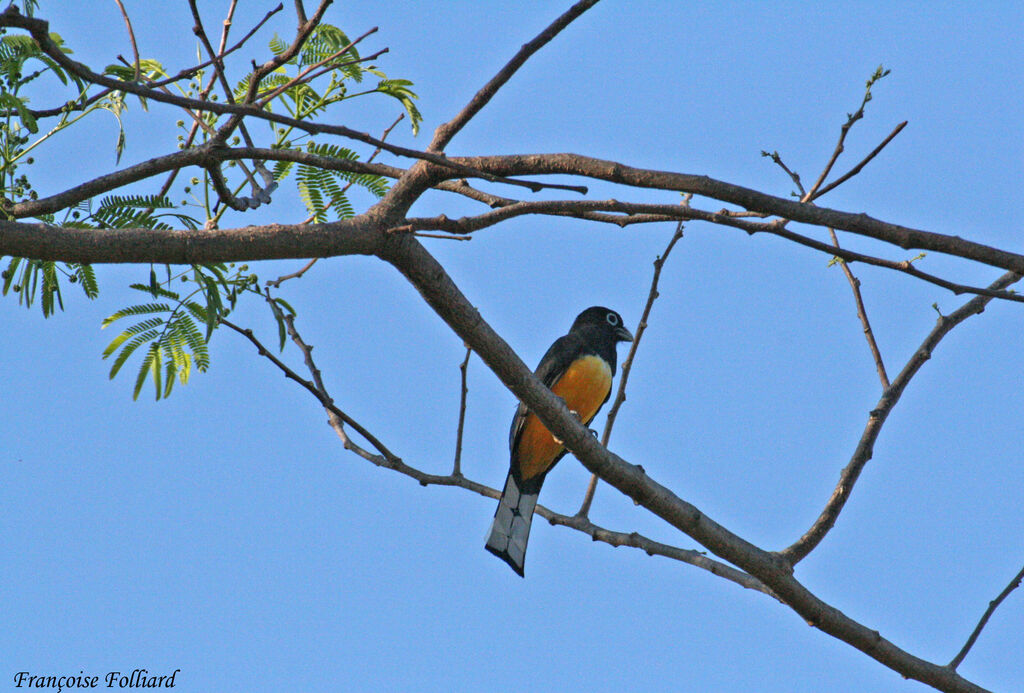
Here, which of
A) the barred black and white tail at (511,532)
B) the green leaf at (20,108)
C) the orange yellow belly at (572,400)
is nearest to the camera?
the green leaf at (20,108)

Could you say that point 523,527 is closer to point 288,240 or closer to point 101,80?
point 288,240

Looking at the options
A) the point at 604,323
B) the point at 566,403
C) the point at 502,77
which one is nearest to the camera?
the point at 502,77

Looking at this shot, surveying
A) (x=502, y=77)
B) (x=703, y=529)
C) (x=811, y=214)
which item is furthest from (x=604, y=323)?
(x=811, y=214)

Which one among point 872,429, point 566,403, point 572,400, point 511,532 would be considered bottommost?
point 872,429

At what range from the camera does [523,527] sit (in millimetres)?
6039

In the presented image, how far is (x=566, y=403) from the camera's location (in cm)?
558

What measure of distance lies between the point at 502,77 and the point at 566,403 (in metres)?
2.96

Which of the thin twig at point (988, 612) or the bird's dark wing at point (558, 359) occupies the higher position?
the bird's dark wing at point (558, 359)

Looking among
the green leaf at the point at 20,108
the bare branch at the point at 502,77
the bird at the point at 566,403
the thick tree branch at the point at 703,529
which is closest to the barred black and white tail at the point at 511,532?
the bird at the point at 566,403

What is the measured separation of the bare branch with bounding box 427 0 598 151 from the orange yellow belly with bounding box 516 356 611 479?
3450 millimetres

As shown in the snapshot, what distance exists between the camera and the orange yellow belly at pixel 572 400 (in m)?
6.30

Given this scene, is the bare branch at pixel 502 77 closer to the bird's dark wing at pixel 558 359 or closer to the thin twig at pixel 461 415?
the thin twig at pixel 461 415

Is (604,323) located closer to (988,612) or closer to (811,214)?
(988,612)

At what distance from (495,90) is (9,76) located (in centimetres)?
168
